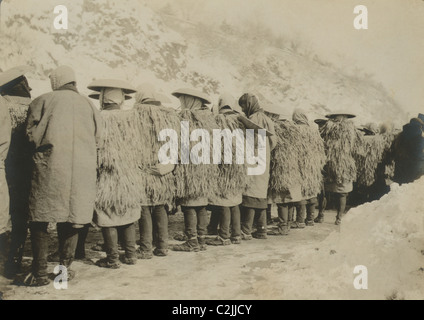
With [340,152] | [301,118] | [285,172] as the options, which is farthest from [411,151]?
[285,172]

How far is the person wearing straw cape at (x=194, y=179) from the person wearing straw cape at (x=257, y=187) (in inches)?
33.2

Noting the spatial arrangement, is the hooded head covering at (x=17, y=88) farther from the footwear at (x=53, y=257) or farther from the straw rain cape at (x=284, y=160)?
the straw rain cape at (x=284, y=160)

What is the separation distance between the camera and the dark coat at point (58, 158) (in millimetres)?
3855

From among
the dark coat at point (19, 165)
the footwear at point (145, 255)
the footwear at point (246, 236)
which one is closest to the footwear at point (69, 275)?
the dark coat at point (19, 165)

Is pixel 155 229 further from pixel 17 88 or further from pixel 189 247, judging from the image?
pixel 17 88

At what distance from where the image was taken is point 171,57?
16.9 meters

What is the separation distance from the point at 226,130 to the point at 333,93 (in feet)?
49.7

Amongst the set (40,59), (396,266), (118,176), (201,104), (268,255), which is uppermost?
(40,59)

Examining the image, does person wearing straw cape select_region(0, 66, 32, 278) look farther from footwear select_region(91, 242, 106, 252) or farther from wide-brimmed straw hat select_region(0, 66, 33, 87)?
footwear select_region(91, 242, 106, 252)

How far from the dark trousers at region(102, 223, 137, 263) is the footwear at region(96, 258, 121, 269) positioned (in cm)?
3

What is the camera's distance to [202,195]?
5.32 m

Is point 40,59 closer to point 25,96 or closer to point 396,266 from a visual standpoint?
point 25,96

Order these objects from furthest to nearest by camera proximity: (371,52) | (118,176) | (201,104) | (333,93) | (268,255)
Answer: (333,93)
(371,52)
(201,104)
(268,255)
(118,176)
